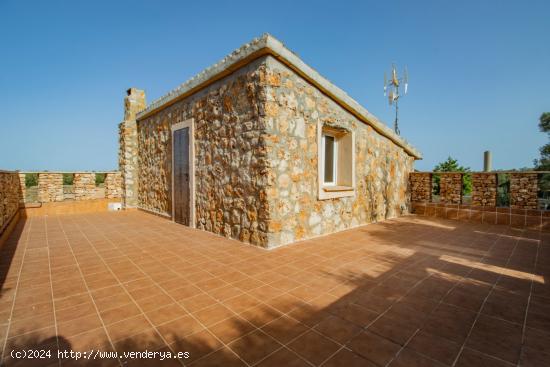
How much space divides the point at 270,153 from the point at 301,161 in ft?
2.61

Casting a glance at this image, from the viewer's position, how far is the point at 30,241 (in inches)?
194

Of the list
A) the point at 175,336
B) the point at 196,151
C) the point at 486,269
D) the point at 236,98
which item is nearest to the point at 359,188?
the point at 486,269

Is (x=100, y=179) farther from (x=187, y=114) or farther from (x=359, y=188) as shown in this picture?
(x=359, y=188)

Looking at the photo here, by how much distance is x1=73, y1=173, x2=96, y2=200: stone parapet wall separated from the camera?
8875mm

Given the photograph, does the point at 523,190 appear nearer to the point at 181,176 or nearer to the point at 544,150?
the point at 181,176

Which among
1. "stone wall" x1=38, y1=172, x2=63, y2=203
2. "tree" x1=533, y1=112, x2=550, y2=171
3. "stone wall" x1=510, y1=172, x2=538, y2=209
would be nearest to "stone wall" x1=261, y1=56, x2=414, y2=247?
"stone wall" x1=510, y1=172, x2=538, y2=209

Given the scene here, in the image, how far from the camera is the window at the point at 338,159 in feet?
20.0

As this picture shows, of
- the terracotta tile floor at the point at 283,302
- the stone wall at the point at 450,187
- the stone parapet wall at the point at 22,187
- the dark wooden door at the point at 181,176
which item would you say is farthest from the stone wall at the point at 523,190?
the stone parapet wall at the point at 22,187

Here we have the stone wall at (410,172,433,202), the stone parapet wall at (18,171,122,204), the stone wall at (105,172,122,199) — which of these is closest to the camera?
the stone parapet wall at (18,171,122,204)

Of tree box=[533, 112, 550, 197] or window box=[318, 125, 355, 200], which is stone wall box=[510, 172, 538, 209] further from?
tree box=[533, 112, 550, 197]

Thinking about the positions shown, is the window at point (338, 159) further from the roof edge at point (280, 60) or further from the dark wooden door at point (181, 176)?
the dark wooden door at point (181, 176)

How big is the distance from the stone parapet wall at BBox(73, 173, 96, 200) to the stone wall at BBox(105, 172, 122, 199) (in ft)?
1.77

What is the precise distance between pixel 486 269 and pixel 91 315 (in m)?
4.67

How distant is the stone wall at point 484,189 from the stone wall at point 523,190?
1.21 ft
